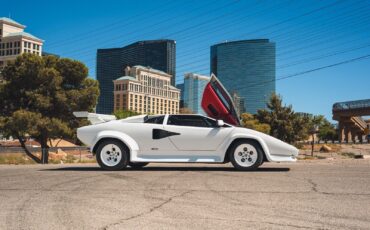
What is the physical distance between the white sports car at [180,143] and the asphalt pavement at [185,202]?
1432 mm

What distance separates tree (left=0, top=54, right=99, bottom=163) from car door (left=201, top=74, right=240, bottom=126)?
1753 cm

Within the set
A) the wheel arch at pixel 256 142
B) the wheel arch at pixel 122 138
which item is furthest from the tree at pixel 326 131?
the wheel arch at pixel 122 138

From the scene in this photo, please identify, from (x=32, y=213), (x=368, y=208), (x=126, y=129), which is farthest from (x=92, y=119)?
(x=368, y=208)

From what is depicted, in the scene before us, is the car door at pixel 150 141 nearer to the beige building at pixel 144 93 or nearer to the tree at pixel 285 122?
the tree at pixel 285 122

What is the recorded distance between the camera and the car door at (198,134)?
9578mm

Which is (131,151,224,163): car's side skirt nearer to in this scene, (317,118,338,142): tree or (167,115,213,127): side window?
(167,115,213,127): side window

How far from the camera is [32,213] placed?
475 centimetres

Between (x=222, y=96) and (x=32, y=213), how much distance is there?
6.95 m

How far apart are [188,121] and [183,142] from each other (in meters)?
0.58

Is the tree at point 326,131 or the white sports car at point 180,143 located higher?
the tree at point 326,131

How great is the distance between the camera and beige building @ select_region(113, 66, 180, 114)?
167m

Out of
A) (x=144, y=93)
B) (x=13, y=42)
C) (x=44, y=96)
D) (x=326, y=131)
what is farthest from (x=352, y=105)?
(x=13, y=42)

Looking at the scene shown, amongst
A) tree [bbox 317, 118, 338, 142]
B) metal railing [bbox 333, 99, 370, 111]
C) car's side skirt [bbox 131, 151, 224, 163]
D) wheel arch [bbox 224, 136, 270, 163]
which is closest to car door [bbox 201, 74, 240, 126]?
wheel arch [bbox 224, 136, 270, 163]

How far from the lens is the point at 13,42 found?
6053 inches
